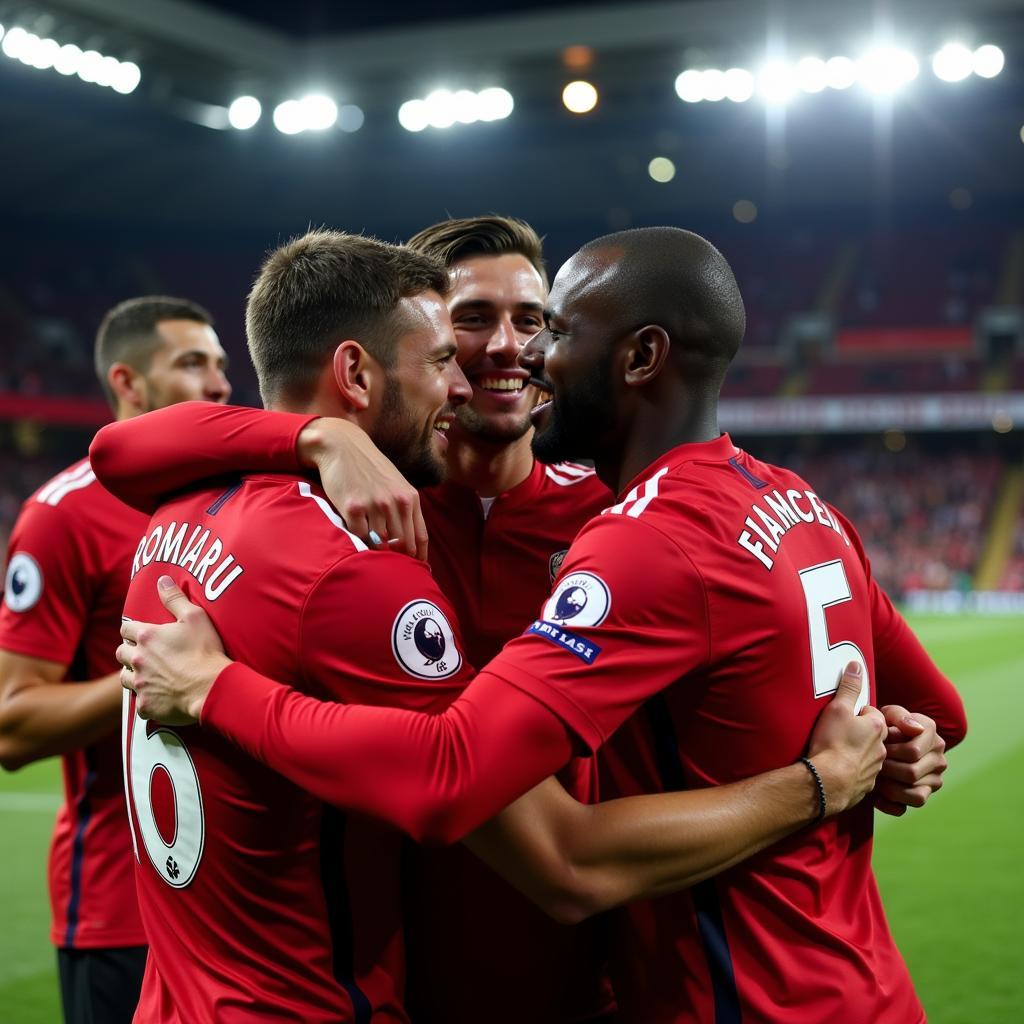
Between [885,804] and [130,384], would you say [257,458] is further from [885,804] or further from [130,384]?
[130,384]

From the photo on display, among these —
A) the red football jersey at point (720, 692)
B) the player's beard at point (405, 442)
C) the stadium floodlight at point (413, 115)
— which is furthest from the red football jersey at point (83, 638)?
the stadium floodlight at point (413, 115)

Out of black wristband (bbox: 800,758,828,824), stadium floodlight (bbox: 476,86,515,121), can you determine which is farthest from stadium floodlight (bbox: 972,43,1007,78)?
black wristband (bbox: 800,758,828,824)

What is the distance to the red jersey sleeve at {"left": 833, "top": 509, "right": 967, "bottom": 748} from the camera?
2.47m

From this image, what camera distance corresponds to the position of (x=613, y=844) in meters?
1.94

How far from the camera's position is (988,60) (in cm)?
2503

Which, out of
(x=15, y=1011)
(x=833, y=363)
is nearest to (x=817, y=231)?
(x=833, y=363)

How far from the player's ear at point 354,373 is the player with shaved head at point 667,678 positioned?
0.32m

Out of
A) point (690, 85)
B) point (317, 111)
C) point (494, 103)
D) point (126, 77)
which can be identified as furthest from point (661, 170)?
point (126, 77)

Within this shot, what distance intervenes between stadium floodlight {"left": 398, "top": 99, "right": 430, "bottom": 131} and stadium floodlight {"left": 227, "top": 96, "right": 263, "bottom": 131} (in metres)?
3.15

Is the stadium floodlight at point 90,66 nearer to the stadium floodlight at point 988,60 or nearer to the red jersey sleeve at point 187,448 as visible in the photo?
the stadium floodlight at point 988,60

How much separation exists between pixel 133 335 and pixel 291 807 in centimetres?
314

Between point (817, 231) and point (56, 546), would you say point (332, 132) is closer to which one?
point (817, 231)

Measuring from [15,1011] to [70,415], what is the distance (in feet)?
94.0

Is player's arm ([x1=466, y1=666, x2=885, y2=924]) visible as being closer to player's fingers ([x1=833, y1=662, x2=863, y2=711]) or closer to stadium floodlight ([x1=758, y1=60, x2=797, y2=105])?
player's fingers ([x1=833, y1=662, x2=863, y2=711])
